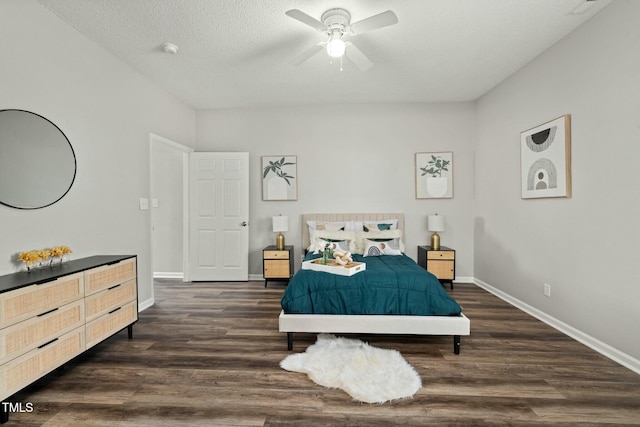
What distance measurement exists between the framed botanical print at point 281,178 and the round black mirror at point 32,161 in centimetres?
270

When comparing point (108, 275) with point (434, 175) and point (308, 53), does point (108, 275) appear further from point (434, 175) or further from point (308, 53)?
point (434, 175)

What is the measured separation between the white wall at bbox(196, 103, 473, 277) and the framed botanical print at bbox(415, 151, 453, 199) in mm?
94

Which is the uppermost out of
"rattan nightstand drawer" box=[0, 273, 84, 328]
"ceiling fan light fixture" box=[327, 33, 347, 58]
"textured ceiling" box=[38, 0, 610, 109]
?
"textured ceiling" box=[38, 0, 610, 109]

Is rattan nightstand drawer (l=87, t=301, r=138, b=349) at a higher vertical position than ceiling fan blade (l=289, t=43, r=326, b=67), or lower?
lower

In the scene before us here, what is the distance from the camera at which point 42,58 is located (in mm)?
2438

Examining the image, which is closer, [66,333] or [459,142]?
[66,333]

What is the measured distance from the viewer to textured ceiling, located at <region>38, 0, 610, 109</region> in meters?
2.47

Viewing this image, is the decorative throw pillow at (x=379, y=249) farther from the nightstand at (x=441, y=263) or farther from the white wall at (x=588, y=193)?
the white wall at (x=588, y=193)

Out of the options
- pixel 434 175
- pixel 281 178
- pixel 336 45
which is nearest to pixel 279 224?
pixel 281 178

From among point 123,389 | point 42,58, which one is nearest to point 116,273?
point 123,389

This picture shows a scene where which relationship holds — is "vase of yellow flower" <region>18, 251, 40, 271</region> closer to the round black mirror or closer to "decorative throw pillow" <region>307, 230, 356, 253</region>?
the round black mirror

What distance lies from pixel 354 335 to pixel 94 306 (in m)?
2.26

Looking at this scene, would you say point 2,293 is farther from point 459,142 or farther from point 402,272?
point 459,142

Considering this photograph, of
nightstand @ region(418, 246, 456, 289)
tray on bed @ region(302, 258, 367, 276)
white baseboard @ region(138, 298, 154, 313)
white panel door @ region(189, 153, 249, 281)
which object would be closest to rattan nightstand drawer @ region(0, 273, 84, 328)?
white baseboard @ region(138, 298, 154, 313)
